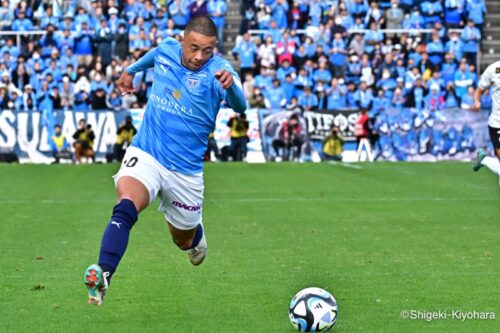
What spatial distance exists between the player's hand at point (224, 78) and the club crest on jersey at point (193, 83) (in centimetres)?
75

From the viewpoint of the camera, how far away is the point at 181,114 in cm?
880

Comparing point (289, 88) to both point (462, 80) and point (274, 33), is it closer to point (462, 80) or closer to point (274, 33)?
point (274, 33)

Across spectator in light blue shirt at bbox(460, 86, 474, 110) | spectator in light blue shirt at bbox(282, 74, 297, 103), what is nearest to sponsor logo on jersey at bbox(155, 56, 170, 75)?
spectator in light blue shirt at bbox(282, 74, 297, 103)

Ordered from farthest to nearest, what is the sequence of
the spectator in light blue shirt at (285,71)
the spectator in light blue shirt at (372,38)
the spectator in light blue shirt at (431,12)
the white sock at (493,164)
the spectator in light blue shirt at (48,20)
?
the spectator in light blue shirt at (431,12)
the spectator in light blue shirt at (48,20)
the spectator in light blue shirt at (372,38)
the spectator in light blue shirt at (285,71)
the white sock at (493,164)

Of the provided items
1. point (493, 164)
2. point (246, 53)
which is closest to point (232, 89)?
point (493, 164)

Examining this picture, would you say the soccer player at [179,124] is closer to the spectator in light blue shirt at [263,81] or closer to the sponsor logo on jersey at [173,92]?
the sponsor logo on jersey at [173,92]

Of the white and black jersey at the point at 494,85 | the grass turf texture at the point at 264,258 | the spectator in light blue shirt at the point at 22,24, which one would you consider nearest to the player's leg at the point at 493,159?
the white and black jersey at the point at 494,85

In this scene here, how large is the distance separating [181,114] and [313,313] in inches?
80.9

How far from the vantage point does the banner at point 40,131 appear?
3067 centimetres

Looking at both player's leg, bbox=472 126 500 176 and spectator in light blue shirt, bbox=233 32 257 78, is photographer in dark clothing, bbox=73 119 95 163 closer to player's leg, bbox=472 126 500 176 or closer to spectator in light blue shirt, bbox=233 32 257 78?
spectator in light blue shirt, bbox=233 32 257 78

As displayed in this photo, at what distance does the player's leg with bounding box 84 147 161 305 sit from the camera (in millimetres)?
7305

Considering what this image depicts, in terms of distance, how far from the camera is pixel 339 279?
1036 centimetres

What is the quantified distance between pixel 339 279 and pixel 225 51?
27.7 m

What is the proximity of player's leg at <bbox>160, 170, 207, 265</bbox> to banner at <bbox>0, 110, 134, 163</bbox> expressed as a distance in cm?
2148
